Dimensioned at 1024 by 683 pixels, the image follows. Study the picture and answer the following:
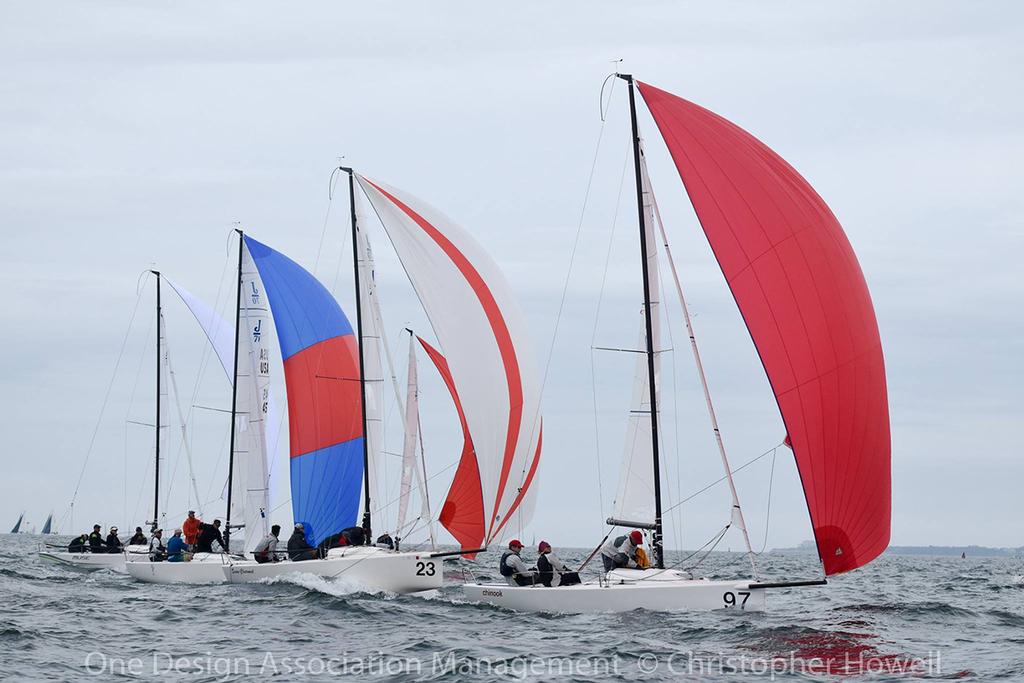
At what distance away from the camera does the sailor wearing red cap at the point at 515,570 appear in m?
19.3

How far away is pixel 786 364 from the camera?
1717 cm

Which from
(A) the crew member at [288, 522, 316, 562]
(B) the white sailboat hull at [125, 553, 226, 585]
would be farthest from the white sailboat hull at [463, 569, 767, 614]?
(B) the white sailboat hull at [125, 553, 226, 585]

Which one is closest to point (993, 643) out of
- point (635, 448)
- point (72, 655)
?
point (635, 448)

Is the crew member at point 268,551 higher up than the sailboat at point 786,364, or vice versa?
the sailboat at point 786,364

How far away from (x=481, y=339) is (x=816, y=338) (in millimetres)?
7480

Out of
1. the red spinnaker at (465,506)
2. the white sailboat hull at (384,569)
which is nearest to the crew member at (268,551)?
the white sailboat hull at (384,569)

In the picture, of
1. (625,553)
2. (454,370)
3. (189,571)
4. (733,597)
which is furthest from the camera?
(189,571)

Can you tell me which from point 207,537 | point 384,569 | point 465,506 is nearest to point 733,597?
point 384,569

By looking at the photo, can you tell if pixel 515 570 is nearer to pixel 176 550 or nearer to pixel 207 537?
pixel 207 537

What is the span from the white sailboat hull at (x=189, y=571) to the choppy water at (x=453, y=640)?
9.99 ft

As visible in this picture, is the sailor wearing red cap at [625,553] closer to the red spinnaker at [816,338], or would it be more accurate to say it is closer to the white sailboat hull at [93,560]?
the red spinnaker at [816,338]

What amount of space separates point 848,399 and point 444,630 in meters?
6.14

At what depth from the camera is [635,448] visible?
Result: 61.3ft

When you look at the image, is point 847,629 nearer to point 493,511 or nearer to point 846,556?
point 846,556
